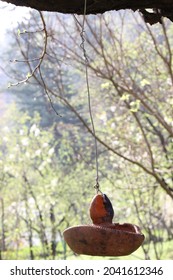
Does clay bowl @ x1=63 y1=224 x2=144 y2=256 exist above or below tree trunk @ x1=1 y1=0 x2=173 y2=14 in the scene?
below

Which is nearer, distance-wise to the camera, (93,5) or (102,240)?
(102,240)

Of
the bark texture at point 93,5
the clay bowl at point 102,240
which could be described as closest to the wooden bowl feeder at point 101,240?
the clay bowl at point 102,240

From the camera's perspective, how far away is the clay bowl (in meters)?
1.70

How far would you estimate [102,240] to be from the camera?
170 centimetres

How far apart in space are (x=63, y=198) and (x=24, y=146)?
0.91 m

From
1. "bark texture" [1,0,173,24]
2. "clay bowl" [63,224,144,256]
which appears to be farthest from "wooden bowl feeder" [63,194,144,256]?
"bark texture" [1,0,173,24]

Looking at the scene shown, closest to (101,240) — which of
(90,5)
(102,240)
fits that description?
(102,240)

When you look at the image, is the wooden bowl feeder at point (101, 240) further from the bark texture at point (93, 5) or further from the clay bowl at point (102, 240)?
the bark texture at point (93, 5)

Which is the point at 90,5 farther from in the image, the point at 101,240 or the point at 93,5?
the point at 101,240

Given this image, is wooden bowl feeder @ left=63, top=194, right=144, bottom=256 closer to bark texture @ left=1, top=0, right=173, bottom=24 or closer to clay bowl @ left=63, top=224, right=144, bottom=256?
clay bowl @ left=63, top=224, right=144, bottom=256

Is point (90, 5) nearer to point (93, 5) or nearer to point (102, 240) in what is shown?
point (93, 5)

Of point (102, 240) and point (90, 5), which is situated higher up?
point (90, 5)

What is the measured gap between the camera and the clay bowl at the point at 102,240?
170 centimetres
